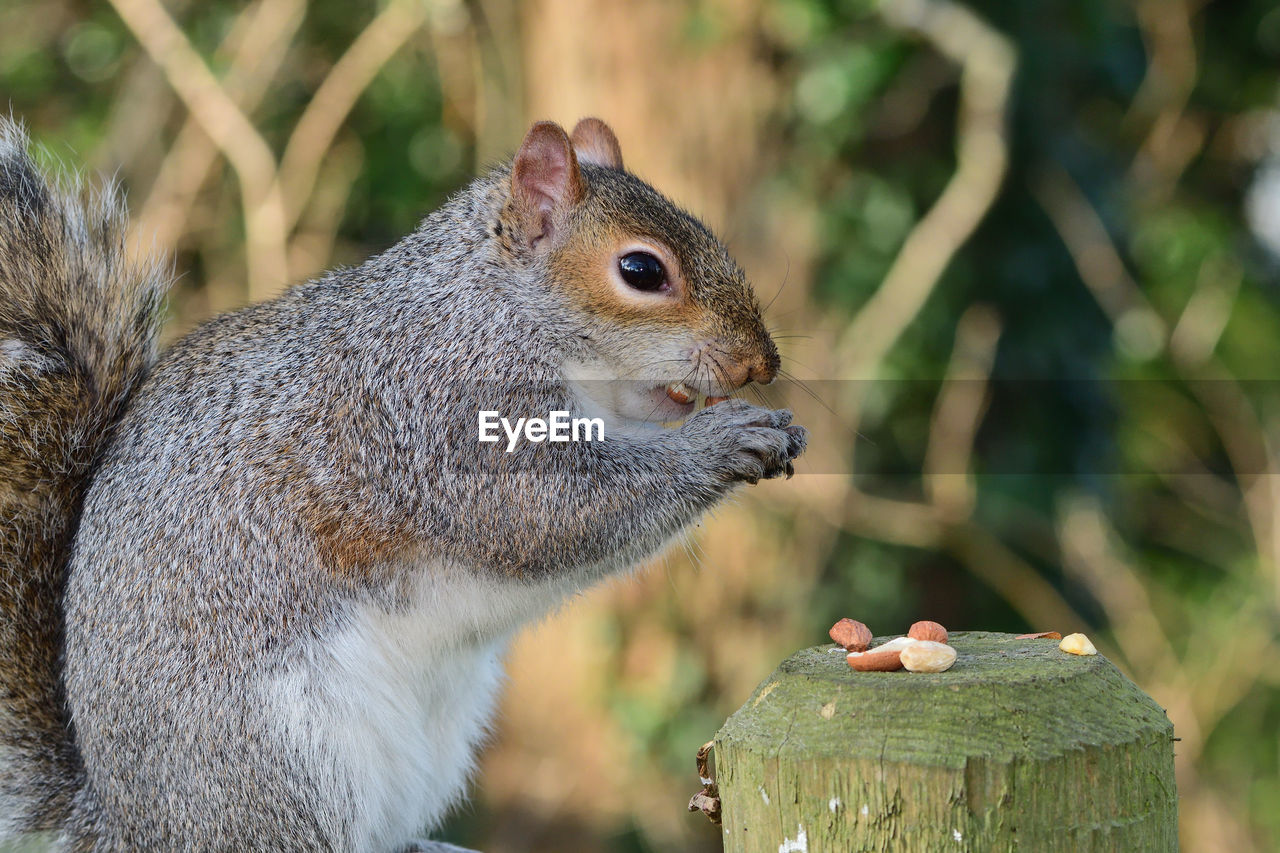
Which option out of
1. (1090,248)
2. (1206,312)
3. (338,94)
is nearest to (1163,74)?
(1206,312)

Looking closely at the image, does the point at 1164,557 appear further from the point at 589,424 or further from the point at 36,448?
the point at 36,448

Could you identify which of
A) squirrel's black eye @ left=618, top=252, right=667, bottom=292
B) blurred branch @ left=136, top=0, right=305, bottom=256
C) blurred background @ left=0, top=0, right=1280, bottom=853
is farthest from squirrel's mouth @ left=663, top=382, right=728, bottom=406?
blurred branch @ left=136, top=0, right=305, bottom=256

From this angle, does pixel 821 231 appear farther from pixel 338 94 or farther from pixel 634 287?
pixel 634 287

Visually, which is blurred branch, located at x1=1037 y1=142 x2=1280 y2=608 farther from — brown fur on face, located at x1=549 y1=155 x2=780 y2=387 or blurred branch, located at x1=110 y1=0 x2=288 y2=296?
blurred branch, located at x1=110 y1=0 x2=288 y2=296

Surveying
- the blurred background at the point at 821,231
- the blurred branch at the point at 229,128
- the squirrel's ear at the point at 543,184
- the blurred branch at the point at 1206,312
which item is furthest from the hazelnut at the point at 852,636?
the blurred branch at the point at 1206,312

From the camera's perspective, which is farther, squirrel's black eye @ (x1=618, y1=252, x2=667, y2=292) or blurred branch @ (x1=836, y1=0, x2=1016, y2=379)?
blurred branch @ (x1=836, y1=0, x2=1016, y2=379)
